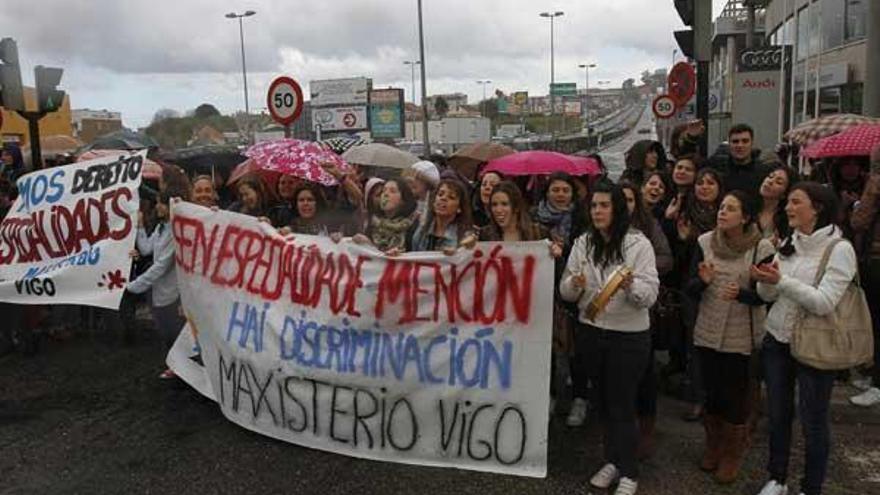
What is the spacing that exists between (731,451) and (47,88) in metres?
8.60

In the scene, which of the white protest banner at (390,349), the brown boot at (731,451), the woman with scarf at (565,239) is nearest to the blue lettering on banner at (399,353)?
the white protest banner at (390,349)

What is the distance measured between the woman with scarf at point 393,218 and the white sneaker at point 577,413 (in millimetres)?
1438

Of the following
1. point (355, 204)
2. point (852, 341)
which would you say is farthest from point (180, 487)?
point (852, 341)

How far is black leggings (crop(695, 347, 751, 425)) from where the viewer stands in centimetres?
415

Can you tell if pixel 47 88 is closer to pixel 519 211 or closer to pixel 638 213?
pixel 519 211

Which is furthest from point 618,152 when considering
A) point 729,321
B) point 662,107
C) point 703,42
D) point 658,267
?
point 729,321

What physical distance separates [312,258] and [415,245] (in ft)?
2.24

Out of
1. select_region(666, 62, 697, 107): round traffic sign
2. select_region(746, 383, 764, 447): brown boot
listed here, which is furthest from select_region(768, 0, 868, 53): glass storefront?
select_region(746, 383, 764, 447): brown boot

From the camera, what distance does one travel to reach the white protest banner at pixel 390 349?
4.09 metres

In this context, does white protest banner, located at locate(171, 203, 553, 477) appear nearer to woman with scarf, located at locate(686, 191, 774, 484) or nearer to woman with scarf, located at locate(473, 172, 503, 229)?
woman with scarf, located at locate(686, 191, 774, 484)

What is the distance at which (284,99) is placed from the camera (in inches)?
370

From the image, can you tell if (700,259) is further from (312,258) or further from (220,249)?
(220,249)

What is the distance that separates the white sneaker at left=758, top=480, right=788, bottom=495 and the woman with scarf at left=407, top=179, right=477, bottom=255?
78.7 inches

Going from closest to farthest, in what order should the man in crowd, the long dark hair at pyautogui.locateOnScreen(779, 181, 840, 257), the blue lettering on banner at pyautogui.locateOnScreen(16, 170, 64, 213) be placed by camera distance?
the long dark hair at pyautogui.locateOnScreen(779, 181, 840, 257) → the man in crowd → the blue lettering on banner at pyautogui.locateOnScreen(16, 170, 64, 213)
